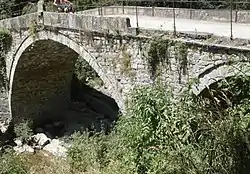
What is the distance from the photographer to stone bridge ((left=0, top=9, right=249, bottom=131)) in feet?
30.5

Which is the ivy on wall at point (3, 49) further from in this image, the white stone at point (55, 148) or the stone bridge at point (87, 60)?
the white stone at point (55, 148)

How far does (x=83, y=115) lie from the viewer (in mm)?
19656

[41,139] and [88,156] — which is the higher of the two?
[88,156]

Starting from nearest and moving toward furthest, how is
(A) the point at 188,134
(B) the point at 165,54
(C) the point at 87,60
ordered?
1. (A) the point at 188,134
2. (B) the point at 165,54
3. (C) the point at 87,60

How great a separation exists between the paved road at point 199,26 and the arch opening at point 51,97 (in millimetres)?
4339

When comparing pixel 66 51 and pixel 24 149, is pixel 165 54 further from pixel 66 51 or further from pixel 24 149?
pixel 24 149

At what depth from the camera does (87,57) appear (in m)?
12.6

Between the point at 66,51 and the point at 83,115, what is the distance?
3898 mm

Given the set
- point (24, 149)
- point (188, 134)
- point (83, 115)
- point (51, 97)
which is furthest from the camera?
point (83, 115)

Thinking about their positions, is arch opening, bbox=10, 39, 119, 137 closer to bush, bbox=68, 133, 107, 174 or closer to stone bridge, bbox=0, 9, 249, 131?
stone bridge, bbox=0, 9, 249, 131

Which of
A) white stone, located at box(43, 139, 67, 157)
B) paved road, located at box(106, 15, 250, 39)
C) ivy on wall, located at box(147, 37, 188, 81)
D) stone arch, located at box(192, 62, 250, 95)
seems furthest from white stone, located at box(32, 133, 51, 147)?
stone arch, located at box(192, 62, 250, 95)

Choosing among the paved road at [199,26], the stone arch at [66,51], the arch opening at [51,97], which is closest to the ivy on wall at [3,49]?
the stone arch at [66,51]

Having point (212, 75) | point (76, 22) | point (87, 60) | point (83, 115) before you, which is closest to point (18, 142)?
point (83, 115)

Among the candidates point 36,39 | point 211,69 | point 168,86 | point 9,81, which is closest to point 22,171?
point 168,86
